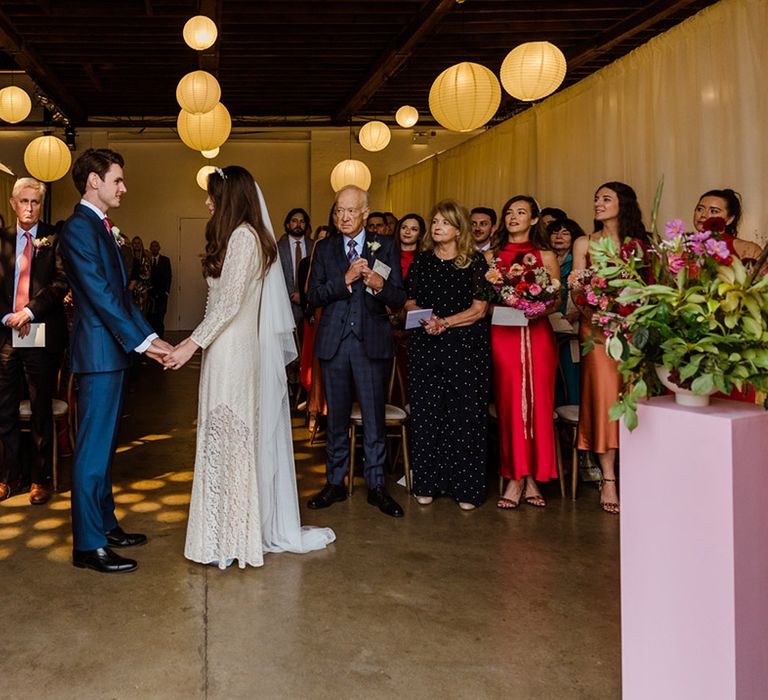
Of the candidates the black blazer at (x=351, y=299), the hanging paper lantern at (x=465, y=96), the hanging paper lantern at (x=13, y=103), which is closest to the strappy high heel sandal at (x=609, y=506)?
the black blazer at (x=351, y=299)

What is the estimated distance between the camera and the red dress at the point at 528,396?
414cm

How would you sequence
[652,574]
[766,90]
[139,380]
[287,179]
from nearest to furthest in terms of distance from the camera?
[652,574], [766,90], [139,380], [287,179]

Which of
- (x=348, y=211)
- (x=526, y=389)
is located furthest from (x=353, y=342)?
(x=526, y=389)

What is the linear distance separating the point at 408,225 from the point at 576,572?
3195 millimetres

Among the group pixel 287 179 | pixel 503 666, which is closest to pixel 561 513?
pixel 503 666

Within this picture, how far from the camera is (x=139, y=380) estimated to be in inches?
364

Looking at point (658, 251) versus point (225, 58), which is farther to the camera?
point (225, 58)

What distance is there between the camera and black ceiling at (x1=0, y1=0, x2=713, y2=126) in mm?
7605

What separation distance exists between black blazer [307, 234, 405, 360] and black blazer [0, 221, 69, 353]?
1373mm

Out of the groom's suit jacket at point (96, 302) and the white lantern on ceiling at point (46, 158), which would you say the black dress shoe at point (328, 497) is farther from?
the white lantern on ceiling at point (46, 158)

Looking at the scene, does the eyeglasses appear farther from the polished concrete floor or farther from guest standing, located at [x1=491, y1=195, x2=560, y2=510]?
the polished concrete floor

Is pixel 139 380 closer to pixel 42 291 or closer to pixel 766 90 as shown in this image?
pixel 42 291

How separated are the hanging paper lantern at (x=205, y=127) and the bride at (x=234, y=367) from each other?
15.2 ft

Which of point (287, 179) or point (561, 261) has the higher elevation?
point (287, 179)
